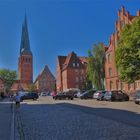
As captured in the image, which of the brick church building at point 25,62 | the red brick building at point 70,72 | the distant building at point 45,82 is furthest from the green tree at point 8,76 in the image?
the distant building at point 45,82

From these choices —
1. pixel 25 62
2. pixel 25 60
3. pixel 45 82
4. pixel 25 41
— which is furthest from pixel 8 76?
pixel 45 82

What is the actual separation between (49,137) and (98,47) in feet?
246

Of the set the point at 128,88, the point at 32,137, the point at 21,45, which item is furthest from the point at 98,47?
the point at 21,45

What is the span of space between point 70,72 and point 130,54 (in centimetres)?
7618

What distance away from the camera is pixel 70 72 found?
4803 inches

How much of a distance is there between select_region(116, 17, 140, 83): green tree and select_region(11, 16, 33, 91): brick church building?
12999 centimetres

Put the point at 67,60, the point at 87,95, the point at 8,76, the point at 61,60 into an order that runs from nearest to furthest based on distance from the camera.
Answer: the point at 87,95 → the point at 67,60 → the point at 61,60 → the point at 8,76

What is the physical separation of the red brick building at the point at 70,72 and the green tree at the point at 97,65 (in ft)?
100

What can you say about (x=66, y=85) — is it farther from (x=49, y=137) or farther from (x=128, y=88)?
(x=49, y=137)

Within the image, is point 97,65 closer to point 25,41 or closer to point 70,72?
point 70,72

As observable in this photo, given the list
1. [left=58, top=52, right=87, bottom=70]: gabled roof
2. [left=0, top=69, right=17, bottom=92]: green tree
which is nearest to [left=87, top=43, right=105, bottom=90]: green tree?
[left=58, top=52, right=87, bottom=70]: gabled roof

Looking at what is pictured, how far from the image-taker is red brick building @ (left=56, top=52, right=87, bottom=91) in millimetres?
121000

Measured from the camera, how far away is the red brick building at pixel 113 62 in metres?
66.6

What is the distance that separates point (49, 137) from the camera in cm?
1272
